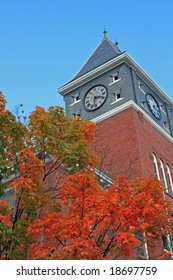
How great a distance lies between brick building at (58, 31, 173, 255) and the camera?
96.4ft

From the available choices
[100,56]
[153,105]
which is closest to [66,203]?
[153,105]

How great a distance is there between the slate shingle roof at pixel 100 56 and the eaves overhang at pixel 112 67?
75 cm

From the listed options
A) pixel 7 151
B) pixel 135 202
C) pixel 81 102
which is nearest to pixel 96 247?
pixel 135 202

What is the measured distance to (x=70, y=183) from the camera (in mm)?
11258

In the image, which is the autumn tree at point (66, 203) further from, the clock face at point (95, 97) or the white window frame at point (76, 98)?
the white window frame at point (76, 98)

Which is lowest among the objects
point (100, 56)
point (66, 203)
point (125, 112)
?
point (66, 203)

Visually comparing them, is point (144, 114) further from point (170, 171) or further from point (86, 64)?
point (86, 64)

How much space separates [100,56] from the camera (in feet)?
125

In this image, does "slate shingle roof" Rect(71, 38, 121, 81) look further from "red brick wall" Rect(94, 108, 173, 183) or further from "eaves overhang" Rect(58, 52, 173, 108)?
"red brick wall" Rect(94, 108, 173, 183)

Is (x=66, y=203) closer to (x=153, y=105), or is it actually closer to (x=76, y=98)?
(x=153, y=105)

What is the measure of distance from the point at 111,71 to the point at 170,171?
29.1 feet

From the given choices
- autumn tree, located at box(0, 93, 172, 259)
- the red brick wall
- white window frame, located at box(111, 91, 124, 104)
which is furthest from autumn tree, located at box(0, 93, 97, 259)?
white window frame, located at box(111, 91, 124, 104)

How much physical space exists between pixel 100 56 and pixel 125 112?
27.8 ft

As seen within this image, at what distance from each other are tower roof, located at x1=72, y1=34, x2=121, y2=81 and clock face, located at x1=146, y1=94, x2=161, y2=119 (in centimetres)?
449
